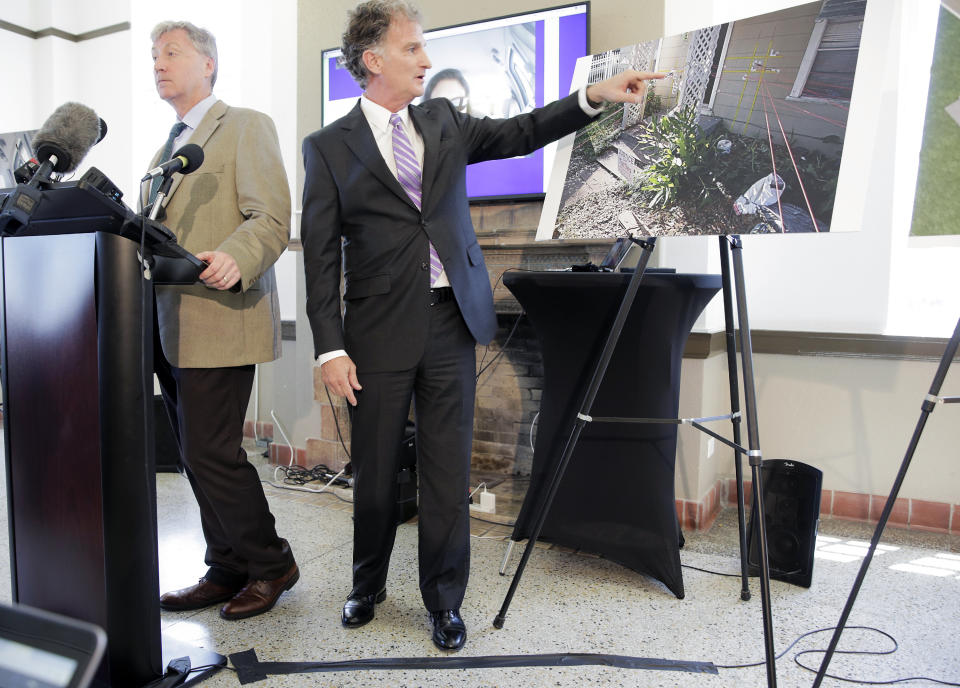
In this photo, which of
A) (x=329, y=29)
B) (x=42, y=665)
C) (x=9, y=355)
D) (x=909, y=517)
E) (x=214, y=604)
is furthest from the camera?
(x=329, y=29)

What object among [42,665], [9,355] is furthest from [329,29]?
[42,665]

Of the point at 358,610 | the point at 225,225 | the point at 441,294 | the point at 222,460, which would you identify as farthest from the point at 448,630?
the point at 225,225

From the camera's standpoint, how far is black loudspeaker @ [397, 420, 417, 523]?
9.14 feet

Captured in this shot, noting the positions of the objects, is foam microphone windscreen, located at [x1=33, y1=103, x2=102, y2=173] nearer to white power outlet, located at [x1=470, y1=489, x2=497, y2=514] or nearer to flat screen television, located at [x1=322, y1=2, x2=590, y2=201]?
flat screen television, located at [x1=322, y1=2, x2=590, y2=201]

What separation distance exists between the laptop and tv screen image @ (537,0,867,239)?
1.52 m

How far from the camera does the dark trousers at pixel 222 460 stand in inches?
74.7

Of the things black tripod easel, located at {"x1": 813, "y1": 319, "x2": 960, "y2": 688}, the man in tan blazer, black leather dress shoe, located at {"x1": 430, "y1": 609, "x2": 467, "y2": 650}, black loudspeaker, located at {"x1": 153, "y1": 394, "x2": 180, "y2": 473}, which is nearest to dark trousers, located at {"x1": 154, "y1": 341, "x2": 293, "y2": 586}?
the man in tan blazer

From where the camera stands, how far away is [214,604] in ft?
6.88

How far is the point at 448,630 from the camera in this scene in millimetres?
1827

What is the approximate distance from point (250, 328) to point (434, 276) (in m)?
0.52

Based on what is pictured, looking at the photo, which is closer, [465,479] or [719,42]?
[719,42]

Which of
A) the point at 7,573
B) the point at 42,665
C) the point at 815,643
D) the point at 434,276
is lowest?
the point at 7,573

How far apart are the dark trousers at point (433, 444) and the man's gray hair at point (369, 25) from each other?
0.67 meters

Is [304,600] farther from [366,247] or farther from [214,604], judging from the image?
[366,247]
